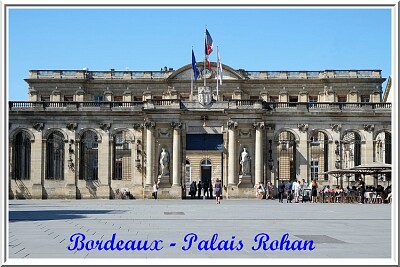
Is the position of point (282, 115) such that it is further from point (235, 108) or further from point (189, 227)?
point (189, 227)

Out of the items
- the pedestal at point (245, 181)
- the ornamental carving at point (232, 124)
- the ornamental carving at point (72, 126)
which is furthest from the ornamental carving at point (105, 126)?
the pedestal at point (245, 181)

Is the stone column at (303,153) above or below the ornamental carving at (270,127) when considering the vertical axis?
below

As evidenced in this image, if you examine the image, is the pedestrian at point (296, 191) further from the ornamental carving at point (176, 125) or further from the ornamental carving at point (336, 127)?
the ornamental carving at point (176, 125)

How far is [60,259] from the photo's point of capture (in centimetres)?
1355

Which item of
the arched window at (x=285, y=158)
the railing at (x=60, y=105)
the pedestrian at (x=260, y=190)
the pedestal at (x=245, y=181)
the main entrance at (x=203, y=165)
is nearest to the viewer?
the pedestrian at (x=260, y=190)

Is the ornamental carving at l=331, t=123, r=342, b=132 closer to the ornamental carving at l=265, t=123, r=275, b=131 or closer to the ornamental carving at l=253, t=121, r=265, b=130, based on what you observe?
the ornamental carving at l=265, t=123, r=275, b=131

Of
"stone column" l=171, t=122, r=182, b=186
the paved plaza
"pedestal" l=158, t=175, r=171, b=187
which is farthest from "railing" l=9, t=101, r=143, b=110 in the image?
the paved plaza

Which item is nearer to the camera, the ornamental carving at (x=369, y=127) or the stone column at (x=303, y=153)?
the stone column at (x=303, y=153)

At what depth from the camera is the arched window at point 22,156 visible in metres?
55.2

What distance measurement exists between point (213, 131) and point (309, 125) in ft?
23.3

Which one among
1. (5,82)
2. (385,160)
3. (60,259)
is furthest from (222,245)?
(385,160)

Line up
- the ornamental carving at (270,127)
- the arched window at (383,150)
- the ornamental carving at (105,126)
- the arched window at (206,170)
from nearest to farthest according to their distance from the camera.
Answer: the ornamental carving at (270,127) → the ornamental carving at (105,126) → the arched window at (383,150) → the arched window at (206,170)

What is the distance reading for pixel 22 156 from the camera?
56.2m

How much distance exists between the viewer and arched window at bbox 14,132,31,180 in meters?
55.2
